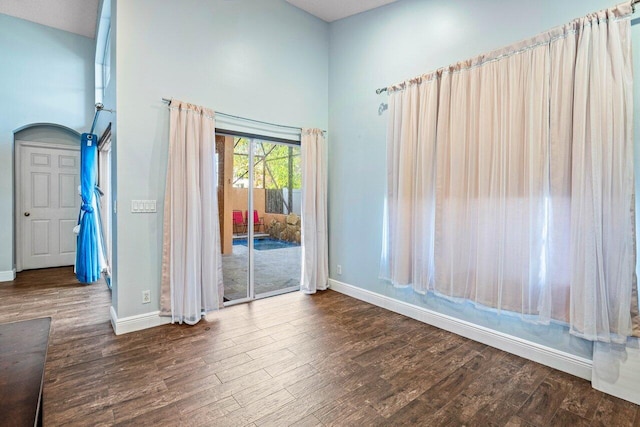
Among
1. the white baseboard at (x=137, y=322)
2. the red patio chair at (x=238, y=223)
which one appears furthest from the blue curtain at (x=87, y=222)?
the red patio chair at (x=238, y=223)

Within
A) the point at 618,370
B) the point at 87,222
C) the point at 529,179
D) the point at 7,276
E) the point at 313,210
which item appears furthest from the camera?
the point at 7,276

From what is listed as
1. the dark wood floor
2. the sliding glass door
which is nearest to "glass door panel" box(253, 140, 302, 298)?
the sliding glass door

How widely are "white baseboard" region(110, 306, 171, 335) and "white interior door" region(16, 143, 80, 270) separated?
11.5 feet

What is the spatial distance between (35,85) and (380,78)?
5.43m

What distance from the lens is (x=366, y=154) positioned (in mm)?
3861

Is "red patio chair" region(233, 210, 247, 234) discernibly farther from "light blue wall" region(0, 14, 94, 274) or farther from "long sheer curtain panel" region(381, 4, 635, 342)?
"light blue wall" region(0, 14, 94, 274)

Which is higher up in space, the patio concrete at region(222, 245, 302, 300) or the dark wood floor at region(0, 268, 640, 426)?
the patio concrete at region(222, 245, 302, 300)

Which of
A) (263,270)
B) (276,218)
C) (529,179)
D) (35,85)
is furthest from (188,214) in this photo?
(35,85)

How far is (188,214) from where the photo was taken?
3098 millimetres

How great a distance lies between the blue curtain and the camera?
4430mm

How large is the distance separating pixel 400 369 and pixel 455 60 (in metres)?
2.84

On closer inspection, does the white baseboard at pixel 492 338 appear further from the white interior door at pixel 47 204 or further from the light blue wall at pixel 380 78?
the white interior door at pixel 47 204

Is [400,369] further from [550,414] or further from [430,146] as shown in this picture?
[430,146]

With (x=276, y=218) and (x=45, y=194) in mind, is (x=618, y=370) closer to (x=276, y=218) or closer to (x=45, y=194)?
(x=276, y=218)
